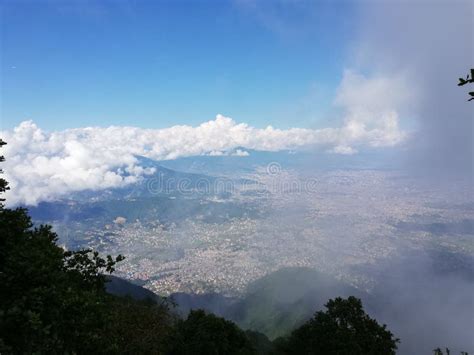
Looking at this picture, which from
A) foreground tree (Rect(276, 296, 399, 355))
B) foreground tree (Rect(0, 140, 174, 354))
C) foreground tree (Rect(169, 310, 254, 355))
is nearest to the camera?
foreground tree (Rect(0, 140, 174, 354))

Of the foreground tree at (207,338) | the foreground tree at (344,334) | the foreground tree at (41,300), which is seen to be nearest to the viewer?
the foreground tree at (41,300)

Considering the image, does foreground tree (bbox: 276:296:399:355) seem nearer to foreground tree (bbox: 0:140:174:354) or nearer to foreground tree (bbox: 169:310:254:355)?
foreground tree (bbox: 169:310:254:355)

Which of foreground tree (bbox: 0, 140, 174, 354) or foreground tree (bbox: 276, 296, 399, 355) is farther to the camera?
foreground tree (bbox: 276, 296, 399, 355)

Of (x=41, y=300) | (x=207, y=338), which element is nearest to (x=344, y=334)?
(x=207, y=338)

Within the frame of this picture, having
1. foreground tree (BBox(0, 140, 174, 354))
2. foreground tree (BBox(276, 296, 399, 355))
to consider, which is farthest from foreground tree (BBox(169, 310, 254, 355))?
foreground tree (BBox(0, 140, 174, 354))

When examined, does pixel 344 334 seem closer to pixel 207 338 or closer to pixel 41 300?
pixel 207 338

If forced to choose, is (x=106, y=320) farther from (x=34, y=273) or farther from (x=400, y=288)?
(x=400, y=288)

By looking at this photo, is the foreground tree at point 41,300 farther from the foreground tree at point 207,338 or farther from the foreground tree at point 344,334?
the foreground tree at point 344,334

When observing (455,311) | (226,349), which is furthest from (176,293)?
(455,311)

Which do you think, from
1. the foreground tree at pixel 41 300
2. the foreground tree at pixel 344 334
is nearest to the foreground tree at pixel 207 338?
the foreground tree at pixel 344 334
